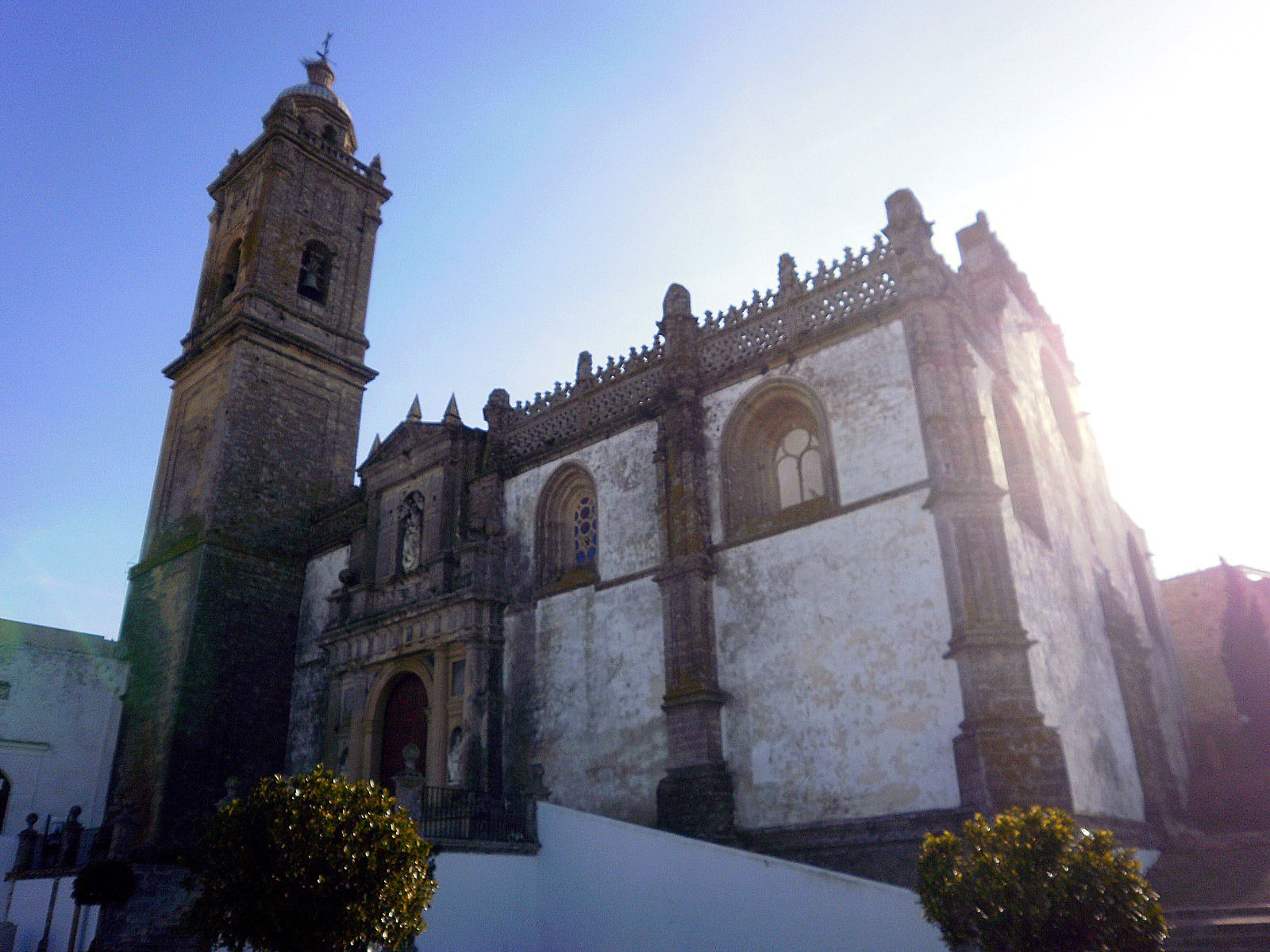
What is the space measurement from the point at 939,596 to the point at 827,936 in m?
4.54

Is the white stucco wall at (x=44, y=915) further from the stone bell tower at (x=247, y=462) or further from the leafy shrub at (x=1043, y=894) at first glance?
the leafy shrub at (x=1043, y=894)

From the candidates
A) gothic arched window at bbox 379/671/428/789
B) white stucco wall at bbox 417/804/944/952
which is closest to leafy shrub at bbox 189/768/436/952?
white stucco wall at bbox 417/804/944/952

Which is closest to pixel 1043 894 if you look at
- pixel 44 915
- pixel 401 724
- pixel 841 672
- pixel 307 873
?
pixel 841 672

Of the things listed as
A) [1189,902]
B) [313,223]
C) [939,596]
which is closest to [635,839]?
[939,596]

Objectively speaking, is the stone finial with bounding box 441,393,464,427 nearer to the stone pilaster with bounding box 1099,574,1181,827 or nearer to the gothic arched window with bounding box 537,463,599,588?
the gothic arched window with bounding box 537,463,599,588

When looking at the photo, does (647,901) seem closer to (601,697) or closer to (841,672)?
(841,672)

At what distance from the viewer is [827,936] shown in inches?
404

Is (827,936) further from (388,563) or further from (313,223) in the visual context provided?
(313,223)

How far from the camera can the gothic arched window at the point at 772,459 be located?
15047mm

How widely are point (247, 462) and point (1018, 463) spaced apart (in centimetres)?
1694

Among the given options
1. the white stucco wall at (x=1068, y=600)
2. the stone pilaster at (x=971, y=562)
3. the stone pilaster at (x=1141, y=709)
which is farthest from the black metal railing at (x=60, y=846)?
the stone pilaster at (x=1141, y=709)

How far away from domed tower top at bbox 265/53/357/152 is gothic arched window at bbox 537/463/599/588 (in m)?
15.2

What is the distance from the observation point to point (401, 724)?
723 inches

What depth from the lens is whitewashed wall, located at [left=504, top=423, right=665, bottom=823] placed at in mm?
15180
